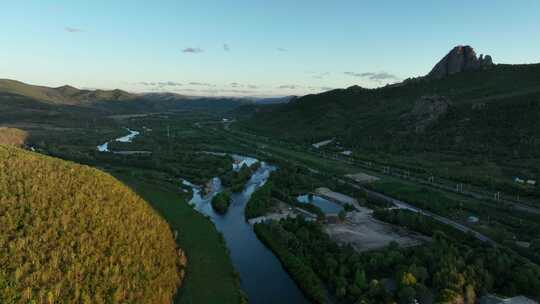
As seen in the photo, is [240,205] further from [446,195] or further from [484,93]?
[484,93]

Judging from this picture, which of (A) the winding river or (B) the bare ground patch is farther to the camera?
(B) the bare ground patch

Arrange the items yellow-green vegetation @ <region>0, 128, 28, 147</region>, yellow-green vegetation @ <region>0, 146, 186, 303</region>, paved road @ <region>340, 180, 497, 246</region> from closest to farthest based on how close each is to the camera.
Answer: yellow-green vegetation @ <region>0, 146, 186, 303</region>
paved road @ <region>340, 180, 497, 246</region>
yellow-green vegetation @ <region>0, 128, 28, 147</region>

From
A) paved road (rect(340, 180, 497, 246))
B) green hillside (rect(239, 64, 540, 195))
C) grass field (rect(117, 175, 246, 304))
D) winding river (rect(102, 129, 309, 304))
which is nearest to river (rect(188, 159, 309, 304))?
winding river (rect(102, 129, 309, 304))

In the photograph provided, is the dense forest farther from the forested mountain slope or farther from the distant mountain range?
the forested mountain slope

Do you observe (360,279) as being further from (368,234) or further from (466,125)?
(466,125)

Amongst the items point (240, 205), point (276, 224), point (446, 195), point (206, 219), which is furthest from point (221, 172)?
point (446, 195)

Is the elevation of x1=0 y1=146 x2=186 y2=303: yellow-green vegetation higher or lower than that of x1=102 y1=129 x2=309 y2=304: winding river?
higher

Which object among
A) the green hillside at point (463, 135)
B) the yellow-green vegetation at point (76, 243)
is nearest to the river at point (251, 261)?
the yellow-green vegetation at point (76, 243)
